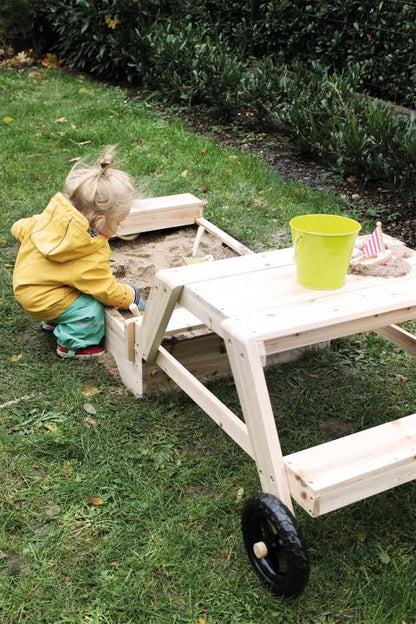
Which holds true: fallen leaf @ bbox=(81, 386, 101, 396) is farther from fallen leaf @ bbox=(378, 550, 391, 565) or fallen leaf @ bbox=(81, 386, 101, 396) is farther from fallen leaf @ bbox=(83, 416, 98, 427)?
fallen leaf @ bbox=(378, 550, 391, 565)

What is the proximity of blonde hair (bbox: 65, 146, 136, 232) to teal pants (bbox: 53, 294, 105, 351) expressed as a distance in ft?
1.12

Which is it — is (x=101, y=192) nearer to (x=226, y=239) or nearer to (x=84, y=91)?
(x=226, y=239)

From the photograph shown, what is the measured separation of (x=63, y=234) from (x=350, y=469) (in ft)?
5.52

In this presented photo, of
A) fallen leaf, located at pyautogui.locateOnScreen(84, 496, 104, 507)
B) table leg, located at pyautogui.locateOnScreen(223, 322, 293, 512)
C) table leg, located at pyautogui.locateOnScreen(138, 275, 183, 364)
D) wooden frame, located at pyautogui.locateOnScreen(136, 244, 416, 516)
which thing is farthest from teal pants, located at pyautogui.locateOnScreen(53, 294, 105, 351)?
table leg, located at pyautogui.locateOnScreen(223, 322, 293, 512)

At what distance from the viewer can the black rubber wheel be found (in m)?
2.01

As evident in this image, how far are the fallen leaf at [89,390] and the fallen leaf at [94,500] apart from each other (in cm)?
65

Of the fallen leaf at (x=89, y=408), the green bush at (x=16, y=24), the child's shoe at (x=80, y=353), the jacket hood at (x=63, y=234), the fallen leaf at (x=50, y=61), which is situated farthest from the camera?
the fallen leaf at (x=50, y=61)

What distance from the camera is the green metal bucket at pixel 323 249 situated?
2301 millimetres

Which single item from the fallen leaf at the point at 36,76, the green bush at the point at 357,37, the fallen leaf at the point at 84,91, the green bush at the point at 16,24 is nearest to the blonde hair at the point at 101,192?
the green bush at the point at 357,37

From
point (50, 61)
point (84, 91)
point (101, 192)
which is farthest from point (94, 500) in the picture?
point (50, 61)

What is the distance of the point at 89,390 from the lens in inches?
124

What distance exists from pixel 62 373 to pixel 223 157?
320 cm

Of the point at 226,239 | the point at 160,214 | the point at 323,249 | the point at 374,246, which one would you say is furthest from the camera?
the point at 160,214

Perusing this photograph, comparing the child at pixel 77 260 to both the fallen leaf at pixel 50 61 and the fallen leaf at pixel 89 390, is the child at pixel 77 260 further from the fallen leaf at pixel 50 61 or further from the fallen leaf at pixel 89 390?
the fallen leaf at pixel 50 61
